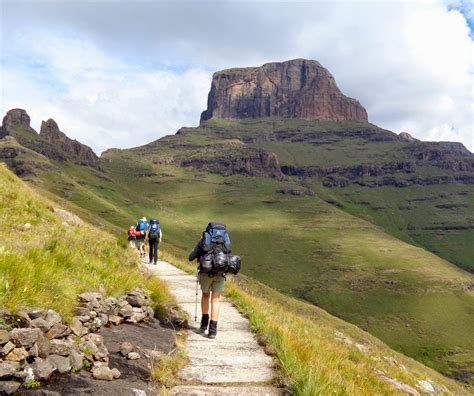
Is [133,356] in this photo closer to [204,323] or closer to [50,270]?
[50,270]

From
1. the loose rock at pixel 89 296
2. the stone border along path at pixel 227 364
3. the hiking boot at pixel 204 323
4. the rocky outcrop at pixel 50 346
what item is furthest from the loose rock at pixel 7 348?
the hiking boot at pixel 204 323

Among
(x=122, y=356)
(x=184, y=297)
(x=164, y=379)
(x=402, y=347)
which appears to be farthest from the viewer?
(x=402, y=347)

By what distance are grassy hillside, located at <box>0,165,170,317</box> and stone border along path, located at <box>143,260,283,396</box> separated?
1.86m

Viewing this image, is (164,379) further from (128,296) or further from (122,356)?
(128,296)

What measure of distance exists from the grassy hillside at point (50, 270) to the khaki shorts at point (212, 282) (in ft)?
4.86

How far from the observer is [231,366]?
7.70 m

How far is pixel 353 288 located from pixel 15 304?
19300 centimetres

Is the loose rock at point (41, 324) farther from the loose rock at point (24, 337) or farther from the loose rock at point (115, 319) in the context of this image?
the loose rock at point (115, 319)

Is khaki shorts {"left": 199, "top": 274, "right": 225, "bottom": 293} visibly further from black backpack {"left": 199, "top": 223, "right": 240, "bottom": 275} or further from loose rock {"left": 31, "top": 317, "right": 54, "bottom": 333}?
loose rock {"left": 31, "top": 317, "right": 54, "bottom": 333}

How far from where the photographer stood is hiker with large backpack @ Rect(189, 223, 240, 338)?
9625 mm

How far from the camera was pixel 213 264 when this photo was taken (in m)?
9.65

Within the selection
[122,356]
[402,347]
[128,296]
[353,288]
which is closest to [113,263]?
[128,296]

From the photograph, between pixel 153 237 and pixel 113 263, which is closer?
pixel 113 263

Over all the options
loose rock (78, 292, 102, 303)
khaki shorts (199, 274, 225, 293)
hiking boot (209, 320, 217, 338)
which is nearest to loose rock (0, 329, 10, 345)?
loose rock (78, 292, 102, 303)
